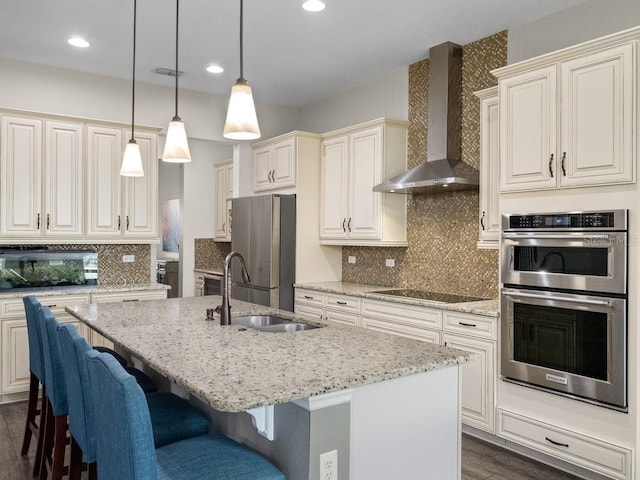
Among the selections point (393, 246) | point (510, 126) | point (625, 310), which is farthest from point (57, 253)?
point (625, 310)

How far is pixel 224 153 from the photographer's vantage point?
308 inches

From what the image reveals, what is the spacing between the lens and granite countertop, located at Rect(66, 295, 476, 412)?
1.52m

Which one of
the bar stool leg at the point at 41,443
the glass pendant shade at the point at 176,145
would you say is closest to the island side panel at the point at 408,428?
the glass pendant shade at the point at 176,145

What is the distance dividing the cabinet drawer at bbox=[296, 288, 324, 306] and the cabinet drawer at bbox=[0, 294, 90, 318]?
192 centimetres

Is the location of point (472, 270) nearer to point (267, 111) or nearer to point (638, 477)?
point (638, 477)

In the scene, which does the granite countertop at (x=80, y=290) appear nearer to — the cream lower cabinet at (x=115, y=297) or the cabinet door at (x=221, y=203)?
the cream lower cabinet at (x=115, y=297)

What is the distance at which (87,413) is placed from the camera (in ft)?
6.31

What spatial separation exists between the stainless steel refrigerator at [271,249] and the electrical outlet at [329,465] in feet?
11.1

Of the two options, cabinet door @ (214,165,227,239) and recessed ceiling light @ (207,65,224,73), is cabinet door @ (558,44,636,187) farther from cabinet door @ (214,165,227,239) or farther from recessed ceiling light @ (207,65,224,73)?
cabinet door @ (214,165,227,239)

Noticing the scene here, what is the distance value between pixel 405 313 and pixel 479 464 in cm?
116

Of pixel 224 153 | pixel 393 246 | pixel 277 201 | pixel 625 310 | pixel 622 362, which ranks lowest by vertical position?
pixel 622 362

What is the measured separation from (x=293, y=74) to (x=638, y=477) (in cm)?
411

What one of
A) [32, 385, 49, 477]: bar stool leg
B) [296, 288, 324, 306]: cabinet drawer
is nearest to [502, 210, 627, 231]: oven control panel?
[296, 288, 324, 306]: cabinet drawer

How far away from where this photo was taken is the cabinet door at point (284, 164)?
5160mm
